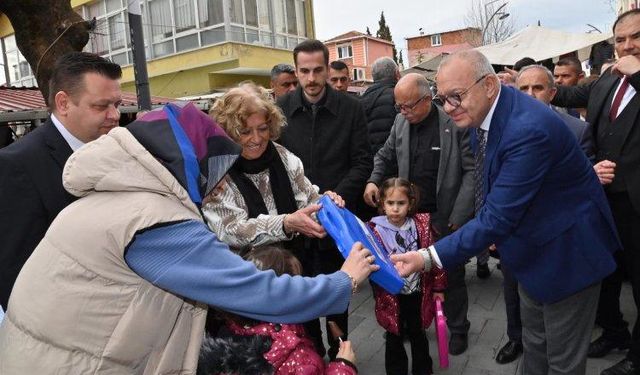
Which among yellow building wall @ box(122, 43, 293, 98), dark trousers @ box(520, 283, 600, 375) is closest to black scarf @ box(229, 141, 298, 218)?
dark trousers @ box(520, 283, 600, 375)

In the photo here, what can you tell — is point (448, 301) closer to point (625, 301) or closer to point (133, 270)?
point (625, 301)

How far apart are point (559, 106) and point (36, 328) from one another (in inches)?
172

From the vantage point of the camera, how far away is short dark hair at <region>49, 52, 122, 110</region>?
7.98ft

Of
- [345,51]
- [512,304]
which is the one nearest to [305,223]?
[512,304]

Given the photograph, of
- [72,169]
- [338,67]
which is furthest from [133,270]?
[338,67]

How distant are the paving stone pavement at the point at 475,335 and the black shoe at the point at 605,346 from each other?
0.14 feet

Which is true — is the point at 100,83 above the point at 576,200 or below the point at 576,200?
above

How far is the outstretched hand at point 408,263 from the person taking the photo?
101 inches

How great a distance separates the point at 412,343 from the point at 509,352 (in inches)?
32.8

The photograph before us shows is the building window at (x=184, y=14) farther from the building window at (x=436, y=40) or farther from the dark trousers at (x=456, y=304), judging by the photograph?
the building window at (x=436, y=40)

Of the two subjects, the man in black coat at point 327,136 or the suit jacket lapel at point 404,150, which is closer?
the man in black coat at point 327,136

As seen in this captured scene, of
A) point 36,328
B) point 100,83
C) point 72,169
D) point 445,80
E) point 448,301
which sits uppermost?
point 100,83

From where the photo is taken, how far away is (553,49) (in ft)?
34.8

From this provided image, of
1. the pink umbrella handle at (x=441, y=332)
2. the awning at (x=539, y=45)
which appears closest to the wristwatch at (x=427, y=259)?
the pink umbrella handle at (x=441, y=332)
